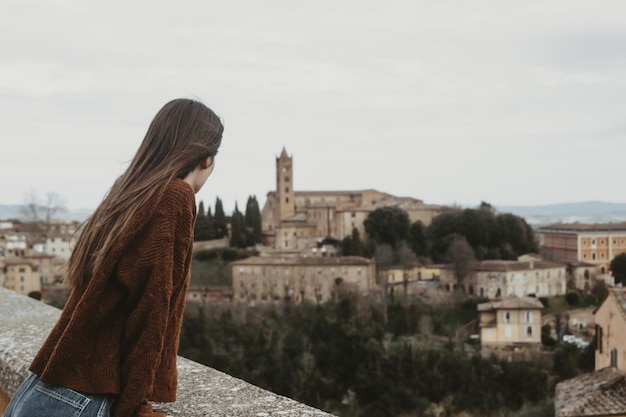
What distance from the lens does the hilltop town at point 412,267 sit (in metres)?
28.5

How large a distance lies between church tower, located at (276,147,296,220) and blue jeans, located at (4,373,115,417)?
Result: 49.7 metres

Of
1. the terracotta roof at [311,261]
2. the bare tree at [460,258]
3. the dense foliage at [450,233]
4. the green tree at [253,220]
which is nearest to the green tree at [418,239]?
the dense foliage at [450,233]

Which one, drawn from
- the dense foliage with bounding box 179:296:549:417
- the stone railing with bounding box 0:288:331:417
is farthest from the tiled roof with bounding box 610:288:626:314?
the dense foliage with bounding box 179:296:549:417

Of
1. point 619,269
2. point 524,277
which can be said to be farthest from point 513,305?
point 619,269

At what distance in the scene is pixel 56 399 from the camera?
1.28 metres

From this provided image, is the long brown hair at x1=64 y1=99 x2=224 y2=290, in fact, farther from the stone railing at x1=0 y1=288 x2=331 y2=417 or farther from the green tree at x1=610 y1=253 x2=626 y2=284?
the green tree at x1=610 y1=253 x2=626 y2=284

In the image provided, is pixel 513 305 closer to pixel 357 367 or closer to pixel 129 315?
pixel 357 367

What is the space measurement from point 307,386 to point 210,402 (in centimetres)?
2091

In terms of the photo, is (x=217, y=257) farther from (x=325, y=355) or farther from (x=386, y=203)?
→ (x=325, y=355)

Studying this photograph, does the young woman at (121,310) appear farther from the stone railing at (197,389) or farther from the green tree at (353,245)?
the green tree at (353,245)

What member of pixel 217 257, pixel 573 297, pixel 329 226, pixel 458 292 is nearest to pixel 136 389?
pixel 458 292

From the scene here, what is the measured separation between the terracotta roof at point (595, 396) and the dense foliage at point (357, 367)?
11.1 meters

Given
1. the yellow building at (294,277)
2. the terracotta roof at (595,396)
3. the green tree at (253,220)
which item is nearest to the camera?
the terracotta roof at (595,396)

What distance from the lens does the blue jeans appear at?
1269 millimetres
